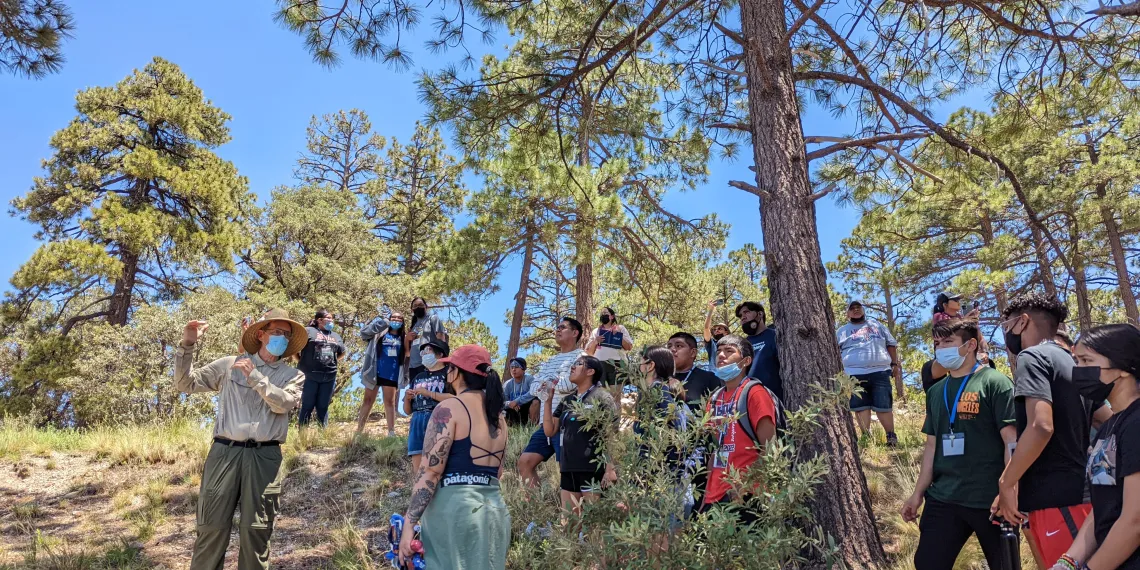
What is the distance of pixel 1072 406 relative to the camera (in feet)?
10.6

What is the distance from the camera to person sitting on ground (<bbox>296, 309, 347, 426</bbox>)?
8539 mm

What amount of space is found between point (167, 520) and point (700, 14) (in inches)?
303

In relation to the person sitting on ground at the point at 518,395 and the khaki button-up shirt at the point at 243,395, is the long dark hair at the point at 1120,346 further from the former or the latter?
the person sitting on ground at the point at 518,395

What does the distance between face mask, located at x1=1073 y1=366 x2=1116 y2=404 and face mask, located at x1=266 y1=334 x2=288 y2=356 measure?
183 inches

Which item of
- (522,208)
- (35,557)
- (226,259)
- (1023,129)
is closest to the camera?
(35,557)

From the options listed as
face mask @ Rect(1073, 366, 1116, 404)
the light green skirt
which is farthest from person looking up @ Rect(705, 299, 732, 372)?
face mask @ Rect(1073, 366, 1116, 404)

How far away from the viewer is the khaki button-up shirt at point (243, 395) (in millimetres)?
4660

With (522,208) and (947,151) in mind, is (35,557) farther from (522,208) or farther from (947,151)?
(947,151)

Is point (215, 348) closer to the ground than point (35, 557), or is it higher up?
higher up

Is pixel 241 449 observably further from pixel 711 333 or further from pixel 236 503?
pixel 711 333

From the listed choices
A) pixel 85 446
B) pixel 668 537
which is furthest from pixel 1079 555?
pixel 85 446

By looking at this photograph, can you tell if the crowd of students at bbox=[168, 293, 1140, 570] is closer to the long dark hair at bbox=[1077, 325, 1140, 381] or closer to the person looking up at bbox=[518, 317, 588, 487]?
the long dark hair at bbox=[1077, 325, 1140, 381]

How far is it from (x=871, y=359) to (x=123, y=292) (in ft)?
60.3

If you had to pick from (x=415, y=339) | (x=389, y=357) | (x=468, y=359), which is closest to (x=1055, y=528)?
(x=468, y=359)
